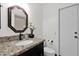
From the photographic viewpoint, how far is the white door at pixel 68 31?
59.7 inches

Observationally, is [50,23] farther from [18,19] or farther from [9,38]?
[9,38]

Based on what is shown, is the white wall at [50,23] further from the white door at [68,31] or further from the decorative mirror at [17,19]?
the decorative mirror at [17,19]

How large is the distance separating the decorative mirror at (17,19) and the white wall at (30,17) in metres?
0.06

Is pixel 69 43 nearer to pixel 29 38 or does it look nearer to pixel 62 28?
pixel 62 28

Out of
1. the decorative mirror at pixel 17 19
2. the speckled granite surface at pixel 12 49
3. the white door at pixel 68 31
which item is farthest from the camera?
the white door at pixel 68 31

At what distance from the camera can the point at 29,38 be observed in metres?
1.58

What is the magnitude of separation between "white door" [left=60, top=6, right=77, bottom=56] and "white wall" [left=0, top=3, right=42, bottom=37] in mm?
430

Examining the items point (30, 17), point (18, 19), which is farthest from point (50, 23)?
point (18, 19)

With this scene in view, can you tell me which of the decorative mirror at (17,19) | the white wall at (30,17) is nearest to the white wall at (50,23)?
the white wall at (30,17)

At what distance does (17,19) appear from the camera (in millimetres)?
1432

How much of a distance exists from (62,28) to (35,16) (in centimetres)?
58

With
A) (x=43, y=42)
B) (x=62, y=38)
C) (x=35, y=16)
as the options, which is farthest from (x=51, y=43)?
(x=35, y=16)

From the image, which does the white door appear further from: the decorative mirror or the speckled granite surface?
the decorative mirror

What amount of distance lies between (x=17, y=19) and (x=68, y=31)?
1.01m
